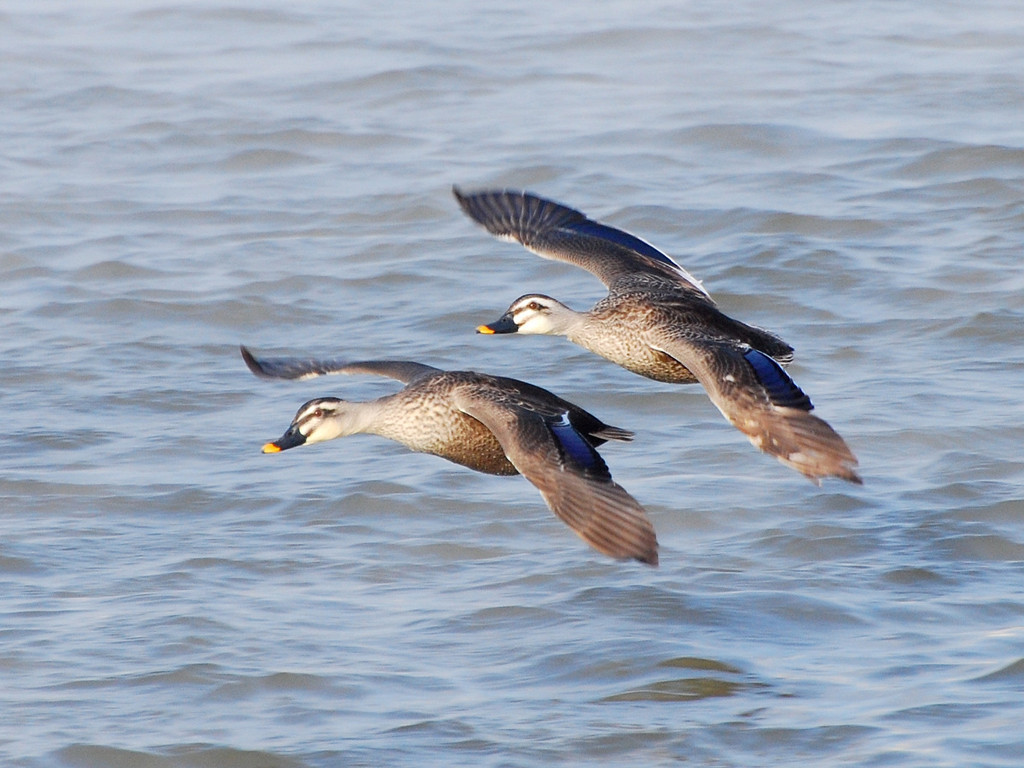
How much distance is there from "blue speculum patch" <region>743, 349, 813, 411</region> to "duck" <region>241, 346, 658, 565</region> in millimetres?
683

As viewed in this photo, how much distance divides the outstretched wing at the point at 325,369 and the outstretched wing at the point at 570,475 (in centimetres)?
83

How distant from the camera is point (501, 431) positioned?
696 centimetres

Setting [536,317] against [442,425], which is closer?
[442,425]

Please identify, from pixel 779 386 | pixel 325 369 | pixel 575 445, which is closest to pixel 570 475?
pixel 575 445

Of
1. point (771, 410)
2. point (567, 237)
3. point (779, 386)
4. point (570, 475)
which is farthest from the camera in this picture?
point (567, 237)

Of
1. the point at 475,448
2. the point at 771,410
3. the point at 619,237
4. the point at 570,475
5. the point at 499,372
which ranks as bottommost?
the point at 499,372

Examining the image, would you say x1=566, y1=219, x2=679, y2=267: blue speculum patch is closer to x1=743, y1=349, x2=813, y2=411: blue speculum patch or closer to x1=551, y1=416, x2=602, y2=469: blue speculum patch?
x1=743, y1=349, x2=813, y2=411: blue speculum patch

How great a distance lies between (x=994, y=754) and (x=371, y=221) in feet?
26.9

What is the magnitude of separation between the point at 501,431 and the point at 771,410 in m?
1.07

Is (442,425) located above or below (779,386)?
below

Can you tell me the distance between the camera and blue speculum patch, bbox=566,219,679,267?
31.0ft

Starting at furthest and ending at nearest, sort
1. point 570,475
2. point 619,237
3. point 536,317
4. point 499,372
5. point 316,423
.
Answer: point 499,372 < point 619,237 < point 536,317 < point 316,423 < point 570,475

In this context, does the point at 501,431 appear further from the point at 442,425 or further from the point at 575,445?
the point at 442,425

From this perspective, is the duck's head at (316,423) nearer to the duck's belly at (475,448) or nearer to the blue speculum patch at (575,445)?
the duck's belly at (475,448)
